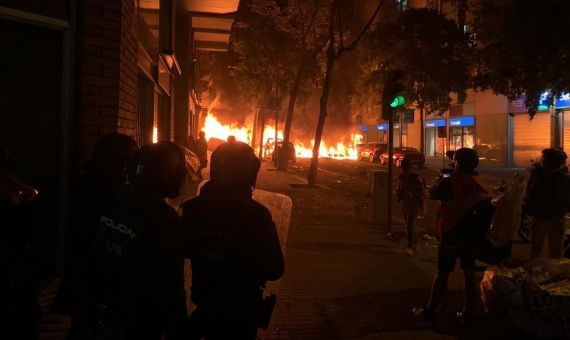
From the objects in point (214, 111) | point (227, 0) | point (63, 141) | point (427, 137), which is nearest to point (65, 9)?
point (63, 141)

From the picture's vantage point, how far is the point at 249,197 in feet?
8.61

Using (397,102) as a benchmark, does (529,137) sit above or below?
above

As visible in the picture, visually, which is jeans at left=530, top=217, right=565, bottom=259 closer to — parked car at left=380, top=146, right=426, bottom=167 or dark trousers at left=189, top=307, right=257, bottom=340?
dark trousers at left=189, top=307, right=257, bottom=340

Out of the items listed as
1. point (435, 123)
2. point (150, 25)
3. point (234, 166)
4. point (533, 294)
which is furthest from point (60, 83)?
point (435, 123)

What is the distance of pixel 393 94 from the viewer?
32.2 ft

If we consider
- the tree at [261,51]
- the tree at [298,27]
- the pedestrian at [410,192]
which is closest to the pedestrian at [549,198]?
the pedestrian at [410,192]

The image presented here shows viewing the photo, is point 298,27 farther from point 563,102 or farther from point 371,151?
point 371,151

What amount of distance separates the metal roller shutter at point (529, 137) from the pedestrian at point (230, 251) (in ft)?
110

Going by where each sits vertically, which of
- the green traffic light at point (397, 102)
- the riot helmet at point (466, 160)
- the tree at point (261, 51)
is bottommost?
the riot helmet at point (466, 160)

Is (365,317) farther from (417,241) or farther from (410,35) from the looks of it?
(410,35)

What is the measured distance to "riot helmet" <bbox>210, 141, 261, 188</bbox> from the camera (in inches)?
102

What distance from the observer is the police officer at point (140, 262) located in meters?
2.25

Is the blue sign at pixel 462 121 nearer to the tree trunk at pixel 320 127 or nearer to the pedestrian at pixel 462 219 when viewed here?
the tree trunk at pixel 320 127

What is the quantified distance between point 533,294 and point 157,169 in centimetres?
365
